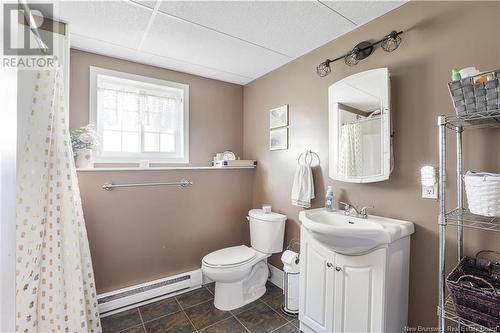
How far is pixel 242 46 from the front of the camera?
6.60ft

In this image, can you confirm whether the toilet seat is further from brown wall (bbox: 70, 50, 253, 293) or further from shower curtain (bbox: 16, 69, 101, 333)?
shower curtain (bbox: 16, 69, 101, 333)

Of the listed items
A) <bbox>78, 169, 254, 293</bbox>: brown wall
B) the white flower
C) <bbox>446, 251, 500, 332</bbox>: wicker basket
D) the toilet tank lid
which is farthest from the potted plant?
<bbox>446, 251, 500, 332</bbox>: wicker basket

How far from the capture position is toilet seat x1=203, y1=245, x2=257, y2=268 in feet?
6.66

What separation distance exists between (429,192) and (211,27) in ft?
5.87

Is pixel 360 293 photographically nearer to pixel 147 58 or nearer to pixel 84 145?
pixel 84 145

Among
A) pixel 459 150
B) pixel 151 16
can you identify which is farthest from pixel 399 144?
pixel 151 16

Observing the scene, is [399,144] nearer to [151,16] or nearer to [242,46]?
[242,46]

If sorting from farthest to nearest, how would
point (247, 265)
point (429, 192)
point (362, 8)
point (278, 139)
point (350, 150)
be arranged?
point (278, 139) < point (247, 265) < point (350, 150) < point (362, 8) < point (429, 192)

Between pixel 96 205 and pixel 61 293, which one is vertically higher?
pixel 96 205

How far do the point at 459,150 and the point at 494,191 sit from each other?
321mm

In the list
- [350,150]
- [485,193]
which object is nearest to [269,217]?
[350,150]

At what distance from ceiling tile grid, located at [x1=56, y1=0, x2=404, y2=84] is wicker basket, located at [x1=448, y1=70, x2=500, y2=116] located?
78cm

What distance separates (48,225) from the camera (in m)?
1.43

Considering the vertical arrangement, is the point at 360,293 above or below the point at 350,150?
below
